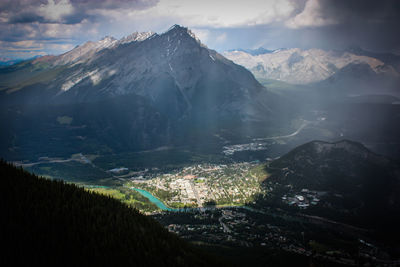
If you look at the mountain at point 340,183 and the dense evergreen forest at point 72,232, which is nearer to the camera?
the dense evergreen forest at point 72,232

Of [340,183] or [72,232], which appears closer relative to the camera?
[72,232]

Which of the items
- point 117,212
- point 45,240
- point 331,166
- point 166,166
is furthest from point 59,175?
point 331,166

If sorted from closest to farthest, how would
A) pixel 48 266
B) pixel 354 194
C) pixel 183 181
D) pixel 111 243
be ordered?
pixel 48 266
pixel 111 243
pixel 354 194
pixel 183 181

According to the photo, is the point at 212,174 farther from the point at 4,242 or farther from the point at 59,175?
the point at 4,242

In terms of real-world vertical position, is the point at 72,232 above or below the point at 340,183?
above

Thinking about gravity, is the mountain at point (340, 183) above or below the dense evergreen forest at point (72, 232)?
below
